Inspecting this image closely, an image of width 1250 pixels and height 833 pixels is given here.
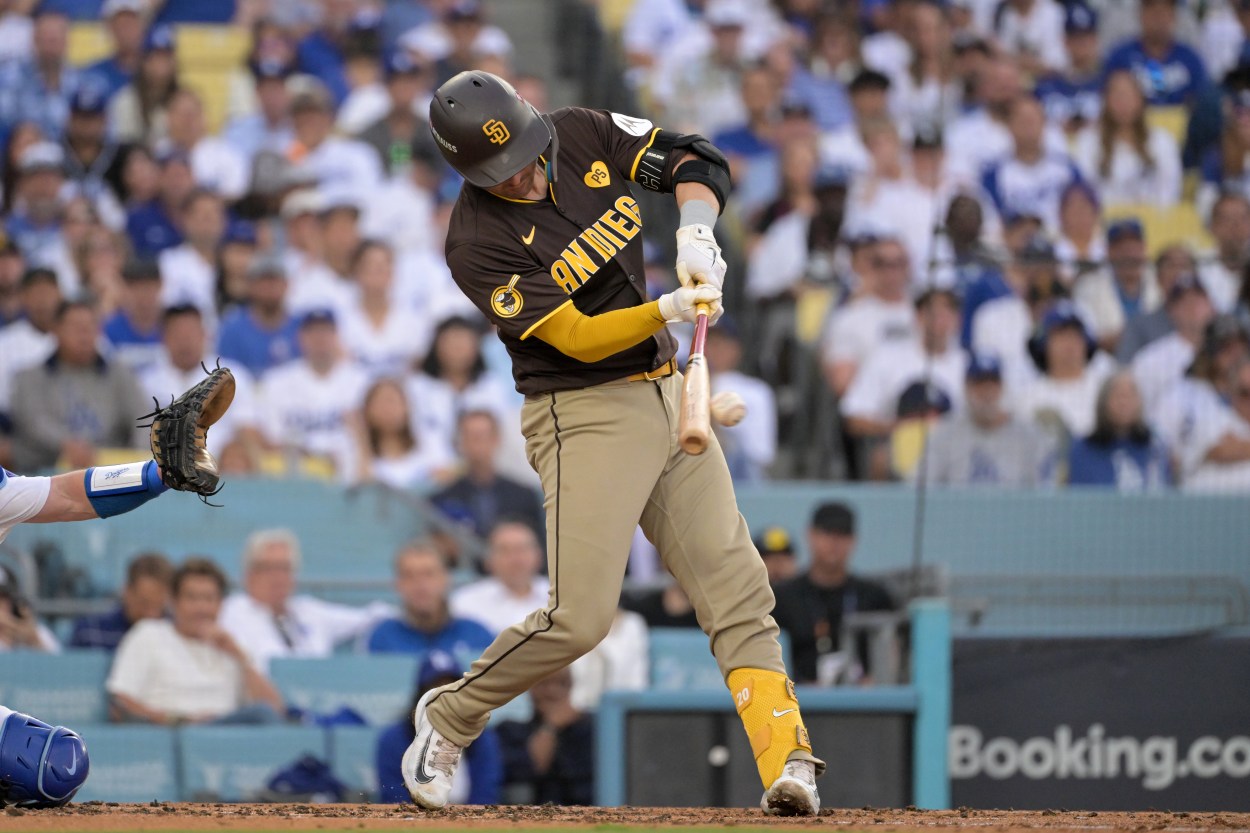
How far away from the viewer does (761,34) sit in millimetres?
12727

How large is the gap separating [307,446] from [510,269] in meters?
5.15

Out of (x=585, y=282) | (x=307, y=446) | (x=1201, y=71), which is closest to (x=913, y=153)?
(x=1201, y=71)

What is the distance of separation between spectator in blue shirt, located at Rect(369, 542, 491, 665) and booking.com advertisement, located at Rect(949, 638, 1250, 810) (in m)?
2.23

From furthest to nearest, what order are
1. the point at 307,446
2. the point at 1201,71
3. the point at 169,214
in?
the point at 169,214, the point at 307,446, the point at 1201,71

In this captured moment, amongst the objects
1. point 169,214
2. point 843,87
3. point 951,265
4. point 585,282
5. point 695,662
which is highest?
point 843,87

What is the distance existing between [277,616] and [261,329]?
2.37 m

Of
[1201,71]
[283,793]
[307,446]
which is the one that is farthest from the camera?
[307,446]

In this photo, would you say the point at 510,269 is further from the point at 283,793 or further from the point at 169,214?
the point at 169,214

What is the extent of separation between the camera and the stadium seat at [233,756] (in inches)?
290

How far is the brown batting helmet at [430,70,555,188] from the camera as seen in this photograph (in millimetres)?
4621

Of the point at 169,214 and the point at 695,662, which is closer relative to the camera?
the point at 695,662

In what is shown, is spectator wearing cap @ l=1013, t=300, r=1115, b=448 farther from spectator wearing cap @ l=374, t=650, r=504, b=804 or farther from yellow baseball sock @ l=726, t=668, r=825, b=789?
yellow baseball sock @ l=726, t=668, r=825, b=789

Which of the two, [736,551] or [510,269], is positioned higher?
[510,269]

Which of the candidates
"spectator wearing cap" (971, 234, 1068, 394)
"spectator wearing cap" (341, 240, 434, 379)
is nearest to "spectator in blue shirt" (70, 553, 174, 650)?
"spectator wearing cap" (341, 240, 434, 379)
